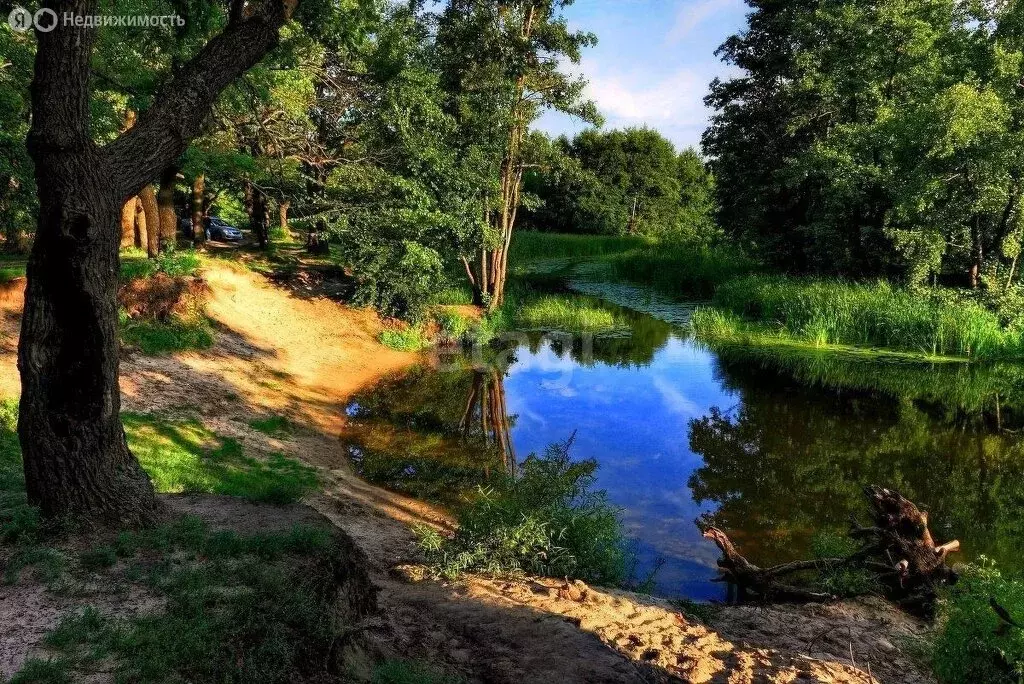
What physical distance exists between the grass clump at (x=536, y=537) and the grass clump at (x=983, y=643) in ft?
10.1

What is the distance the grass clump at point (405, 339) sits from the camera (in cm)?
1925

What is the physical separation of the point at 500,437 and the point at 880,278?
1619cm

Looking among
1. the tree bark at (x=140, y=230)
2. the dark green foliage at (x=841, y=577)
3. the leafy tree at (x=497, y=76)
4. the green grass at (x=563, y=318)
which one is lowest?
the dark green foliage at (x=841, y=577)

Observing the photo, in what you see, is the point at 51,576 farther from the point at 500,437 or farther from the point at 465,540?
the point at 500,437

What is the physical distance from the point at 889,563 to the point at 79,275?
26.2 ft

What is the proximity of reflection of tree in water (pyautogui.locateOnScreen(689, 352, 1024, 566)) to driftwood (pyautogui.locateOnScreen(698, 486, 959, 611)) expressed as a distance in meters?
0.94

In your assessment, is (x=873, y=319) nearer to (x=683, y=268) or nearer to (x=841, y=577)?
(x=683, y=268)

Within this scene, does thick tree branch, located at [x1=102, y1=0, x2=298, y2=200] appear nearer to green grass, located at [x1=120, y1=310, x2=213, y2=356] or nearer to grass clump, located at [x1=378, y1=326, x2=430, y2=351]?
green grass, located at [x1=120, y1=310, x2=213, y2=356]

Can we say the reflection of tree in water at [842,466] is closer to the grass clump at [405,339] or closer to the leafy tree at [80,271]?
the leafy tree at [80,271]

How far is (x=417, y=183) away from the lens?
62.0 feet

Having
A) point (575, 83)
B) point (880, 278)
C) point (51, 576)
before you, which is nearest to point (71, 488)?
point (51, 576)

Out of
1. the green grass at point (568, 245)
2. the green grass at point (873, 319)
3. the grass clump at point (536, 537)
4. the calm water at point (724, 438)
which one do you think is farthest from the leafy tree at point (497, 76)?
the green grass at point (568, 245)

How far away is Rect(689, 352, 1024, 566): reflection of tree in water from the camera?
29.5ft

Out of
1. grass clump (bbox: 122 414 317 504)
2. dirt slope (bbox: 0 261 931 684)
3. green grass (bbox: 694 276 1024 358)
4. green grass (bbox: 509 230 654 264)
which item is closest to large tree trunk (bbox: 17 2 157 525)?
dirt slope (bbox: 0 261 931 684)
